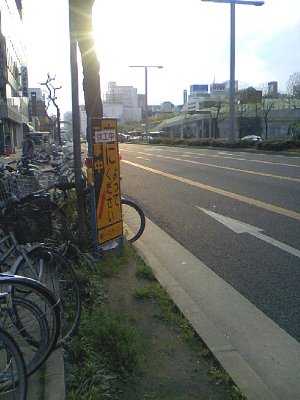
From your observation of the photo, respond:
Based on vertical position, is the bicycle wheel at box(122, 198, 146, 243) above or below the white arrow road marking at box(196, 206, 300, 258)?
above

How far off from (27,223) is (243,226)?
5.11 metres

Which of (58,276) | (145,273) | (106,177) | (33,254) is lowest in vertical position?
(145,273)

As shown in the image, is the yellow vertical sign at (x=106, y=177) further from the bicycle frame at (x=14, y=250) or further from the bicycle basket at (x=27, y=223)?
the bicycle frame at (x=14, y=250)

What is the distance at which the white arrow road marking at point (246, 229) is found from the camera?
6.57 m

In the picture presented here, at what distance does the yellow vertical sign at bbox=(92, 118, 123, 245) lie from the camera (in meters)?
5.20

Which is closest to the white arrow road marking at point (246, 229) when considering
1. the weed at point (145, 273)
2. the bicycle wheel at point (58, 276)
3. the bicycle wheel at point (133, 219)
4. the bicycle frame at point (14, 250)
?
the bicycle wheel at point (133, 219)

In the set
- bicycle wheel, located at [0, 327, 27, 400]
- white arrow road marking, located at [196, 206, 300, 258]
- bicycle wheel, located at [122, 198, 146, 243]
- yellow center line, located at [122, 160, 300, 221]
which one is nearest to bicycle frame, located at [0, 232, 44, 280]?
bicycle wheel, located at [0, 327, 27, 400]

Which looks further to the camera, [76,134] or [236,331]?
[76,134]

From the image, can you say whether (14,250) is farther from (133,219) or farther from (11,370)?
(133,219)

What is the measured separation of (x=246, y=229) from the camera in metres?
7.80

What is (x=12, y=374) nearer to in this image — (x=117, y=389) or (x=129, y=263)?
(x=117, y=389)

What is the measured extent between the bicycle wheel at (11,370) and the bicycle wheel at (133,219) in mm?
4280

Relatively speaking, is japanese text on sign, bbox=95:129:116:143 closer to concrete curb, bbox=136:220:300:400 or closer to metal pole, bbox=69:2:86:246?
metal pole, bbox=69:2:86:246

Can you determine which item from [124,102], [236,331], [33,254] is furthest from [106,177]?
[124,102]
